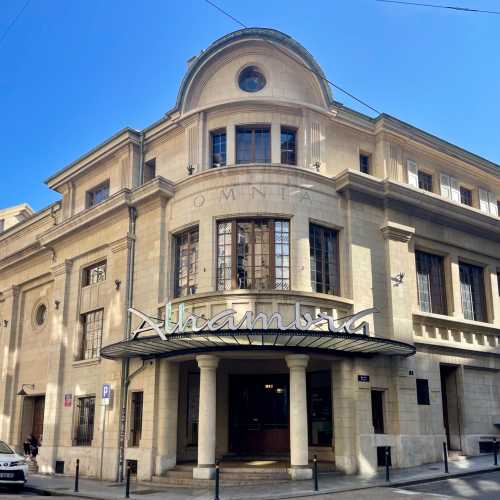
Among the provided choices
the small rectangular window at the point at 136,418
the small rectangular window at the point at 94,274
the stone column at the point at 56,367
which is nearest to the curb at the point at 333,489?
the small rectangular window at the point at 136,418

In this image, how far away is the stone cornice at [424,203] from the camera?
68.0ft

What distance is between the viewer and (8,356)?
30266 millimetres

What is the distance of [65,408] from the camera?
23906 millimetres

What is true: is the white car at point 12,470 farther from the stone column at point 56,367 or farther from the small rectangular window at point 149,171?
the small rectangular window at point 149,171

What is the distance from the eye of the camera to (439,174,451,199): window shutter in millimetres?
24828

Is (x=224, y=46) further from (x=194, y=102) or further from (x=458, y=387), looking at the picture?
(x=458, y=387)

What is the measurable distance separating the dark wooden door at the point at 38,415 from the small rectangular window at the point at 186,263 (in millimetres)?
11371

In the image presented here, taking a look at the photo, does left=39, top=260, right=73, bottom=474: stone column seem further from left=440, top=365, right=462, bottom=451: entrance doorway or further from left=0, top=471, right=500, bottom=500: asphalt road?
left=440, top=365, right=462, bottom=451: entrance doorway

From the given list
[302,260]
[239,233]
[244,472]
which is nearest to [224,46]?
[239,233]

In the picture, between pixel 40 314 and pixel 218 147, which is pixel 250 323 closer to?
pixel 218 147

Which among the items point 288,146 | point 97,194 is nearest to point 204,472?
point 288,146

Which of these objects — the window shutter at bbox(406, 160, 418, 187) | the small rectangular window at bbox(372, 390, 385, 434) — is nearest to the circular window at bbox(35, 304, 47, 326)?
the small rectangular window at bbox(372, 390, 385, 434)

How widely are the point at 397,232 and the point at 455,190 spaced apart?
17.7ft

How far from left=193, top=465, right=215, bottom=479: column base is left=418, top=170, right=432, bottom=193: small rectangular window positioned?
1381cm
